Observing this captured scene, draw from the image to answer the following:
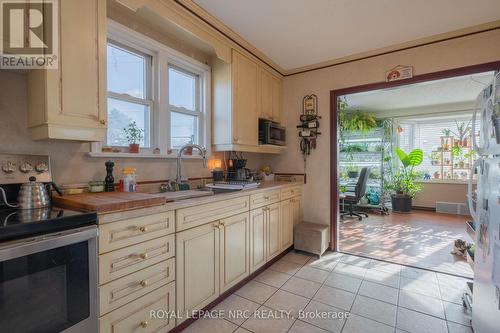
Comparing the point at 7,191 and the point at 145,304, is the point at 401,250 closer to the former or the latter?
the point at 145,304

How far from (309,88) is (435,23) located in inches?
56.4

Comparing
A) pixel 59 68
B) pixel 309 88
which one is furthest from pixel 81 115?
pixel 309 88

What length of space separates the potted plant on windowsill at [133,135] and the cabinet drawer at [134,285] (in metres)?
0.96

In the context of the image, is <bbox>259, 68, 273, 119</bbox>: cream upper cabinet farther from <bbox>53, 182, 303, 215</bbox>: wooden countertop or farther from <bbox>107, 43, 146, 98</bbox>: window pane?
<bbox>53, 182, 303, 215</bbox>: wooden countertop

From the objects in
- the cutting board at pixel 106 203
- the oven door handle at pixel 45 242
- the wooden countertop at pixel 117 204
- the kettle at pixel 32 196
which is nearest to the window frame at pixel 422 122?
the wooden countertop at pixel 117 204

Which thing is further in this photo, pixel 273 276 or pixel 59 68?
pixel 273 276

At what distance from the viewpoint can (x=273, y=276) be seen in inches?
98.4

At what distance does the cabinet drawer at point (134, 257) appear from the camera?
48.4 inches

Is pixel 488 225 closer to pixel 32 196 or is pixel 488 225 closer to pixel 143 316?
pixel 143 316

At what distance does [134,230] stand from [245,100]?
190 centimetres

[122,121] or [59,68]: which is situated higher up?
[59,68]

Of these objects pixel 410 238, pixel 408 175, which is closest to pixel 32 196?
pixel 410 238

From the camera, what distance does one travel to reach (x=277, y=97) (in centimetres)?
345

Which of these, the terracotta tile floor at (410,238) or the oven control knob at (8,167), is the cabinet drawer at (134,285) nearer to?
the oven control knob at (8,167)
